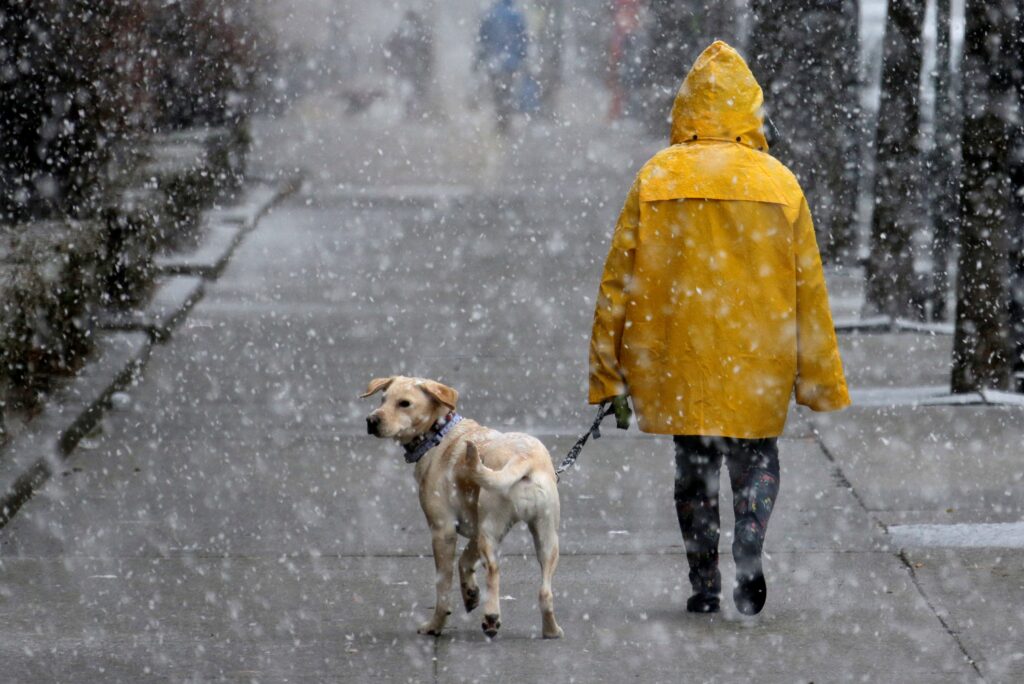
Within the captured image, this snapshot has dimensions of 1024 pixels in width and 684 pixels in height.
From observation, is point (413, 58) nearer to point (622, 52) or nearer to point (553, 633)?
point (622, 52)

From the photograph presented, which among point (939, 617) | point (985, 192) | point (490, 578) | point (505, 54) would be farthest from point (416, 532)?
point (505, 54)

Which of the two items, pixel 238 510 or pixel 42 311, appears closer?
pixel 238 510

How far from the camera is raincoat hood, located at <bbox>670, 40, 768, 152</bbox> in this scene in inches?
220

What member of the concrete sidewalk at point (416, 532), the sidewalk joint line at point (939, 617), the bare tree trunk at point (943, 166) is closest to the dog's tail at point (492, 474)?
the concrete sidewalk at point (416, 532)

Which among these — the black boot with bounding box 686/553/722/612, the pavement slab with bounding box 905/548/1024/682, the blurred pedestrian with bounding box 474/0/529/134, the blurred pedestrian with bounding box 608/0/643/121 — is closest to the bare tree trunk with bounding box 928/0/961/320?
the pavement slab with bounding box 905/548/1024/682

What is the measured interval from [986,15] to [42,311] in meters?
5.15

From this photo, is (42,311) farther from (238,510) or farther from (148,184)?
(148,184)

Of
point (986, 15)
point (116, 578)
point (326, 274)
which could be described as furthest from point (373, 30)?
point (116, 578)

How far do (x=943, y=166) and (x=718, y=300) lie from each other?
8.15 metres

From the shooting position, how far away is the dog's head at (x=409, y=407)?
528 centimetres

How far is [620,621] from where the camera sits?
18.7ft

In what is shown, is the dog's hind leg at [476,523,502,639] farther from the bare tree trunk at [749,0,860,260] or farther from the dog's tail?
the bare tree trunk at [749,0,860,260]

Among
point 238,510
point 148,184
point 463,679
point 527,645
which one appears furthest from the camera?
point 148,184

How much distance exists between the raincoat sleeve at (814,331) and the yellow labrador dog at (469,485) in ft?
3.21
